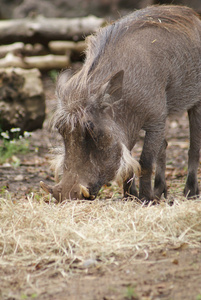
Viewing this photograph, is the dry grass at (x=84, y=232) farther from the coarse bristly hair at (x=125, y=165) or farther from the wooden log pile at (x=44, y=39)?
the wooden log pile at (x=44, y=39)

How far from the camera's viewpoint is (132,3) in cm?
1498

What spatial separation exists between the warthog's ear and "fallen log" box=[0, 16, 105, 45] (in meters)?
8.03

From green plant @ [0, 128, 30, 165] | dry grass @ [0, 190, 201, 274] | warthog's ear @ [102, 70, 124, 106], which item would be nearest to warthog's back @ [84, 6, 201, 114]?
warthog's ear @ [102, 70, 124, 106]

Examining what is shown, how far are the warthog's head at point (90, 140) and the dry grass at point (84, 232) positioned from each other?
183 mm

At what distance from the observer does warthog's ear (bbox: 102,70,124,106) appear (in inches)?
154

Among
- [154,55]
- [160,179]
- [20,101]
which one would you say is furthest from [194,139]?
[20,101]

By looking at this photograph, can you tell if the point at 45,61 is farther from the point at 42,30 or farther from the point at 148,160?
the point at 148,160

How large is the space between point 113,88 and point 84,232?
49.5 inches

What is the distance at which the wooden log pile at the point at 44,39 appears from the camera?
11688mm

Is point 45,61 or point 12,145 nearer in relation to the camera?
point 12,145

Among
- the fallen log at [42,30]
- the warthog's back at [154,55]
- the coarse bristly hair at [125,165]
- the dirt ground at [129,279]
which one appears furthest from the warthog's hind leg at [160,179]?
the fallen log at [42,30]

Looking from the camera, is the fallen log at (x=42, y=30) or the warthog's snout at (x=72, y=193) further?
the fallen log at (x=42, y=30)

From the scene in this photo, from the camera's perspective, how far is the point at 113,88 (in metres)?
3.97

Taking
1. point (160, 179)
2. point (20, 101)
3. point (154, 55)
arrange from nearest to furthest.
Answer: point (154, 55) → point (160, 179) → point (20, 101)
